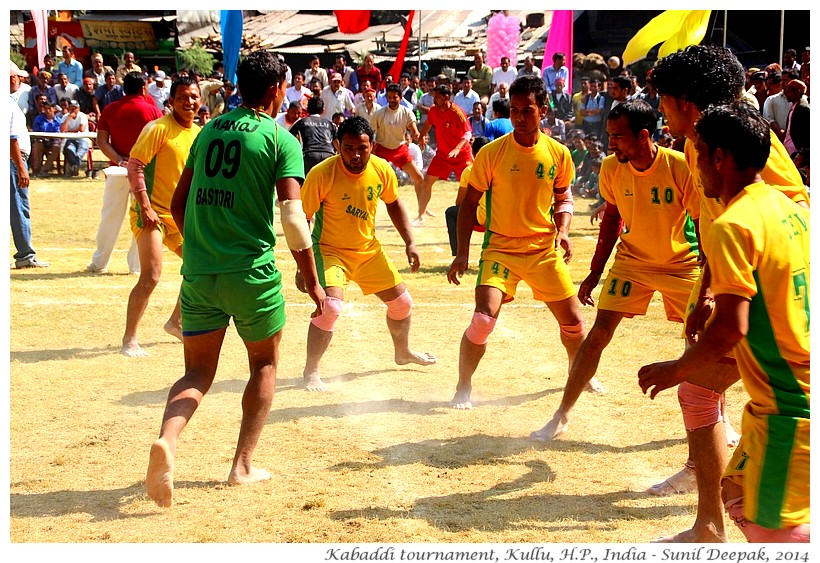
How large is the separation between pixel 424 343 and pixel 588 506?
360 cm

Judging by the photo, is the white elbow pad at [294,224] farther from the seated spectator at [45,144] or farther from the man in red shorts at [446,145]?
the seated spectator at [45,144]

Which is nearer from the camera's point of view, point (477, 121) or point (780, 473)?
point (780, 473)

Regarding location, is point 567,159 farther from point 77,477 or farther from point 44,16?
point 44,16

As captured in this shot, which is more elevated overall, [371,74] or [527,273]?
[371,74]

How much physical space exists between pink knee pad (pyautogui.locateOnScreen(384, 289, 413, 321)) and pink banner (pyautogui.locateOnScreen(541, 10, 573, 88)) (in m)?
14.6

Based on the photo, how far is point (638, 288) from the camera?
18.8ft

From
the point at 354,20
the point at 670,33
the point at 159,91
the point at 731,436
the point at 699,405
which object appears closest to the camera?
the point at 699,405

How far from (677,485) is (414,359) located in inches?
112

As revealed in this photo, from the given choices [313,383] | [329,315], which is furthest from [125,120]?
[313,383]

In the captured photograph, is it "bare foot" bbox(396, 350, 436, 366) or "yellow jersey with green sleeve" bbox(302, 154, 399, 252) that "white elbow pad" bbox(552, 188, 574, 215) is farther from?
"bare foot" bbox(396, 350, 436, 366)

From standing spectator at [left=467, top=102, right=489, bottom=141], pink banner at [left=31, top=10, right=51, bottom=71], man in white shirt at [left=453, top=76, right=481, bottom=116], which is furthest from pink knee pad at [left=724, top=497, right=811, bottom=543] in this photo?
pink banner at [left=31, top=10, right=51, bottom=71]

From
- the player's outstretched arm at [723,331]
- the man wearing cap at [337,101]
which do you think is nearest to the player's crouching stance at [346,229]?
the player's outstretched arm at [723,331]

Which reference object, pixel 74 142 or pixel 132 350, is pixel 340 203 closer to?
pixel 132 350

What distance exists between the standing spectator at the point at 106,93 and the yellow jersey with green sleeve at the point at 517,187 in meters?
18.8
